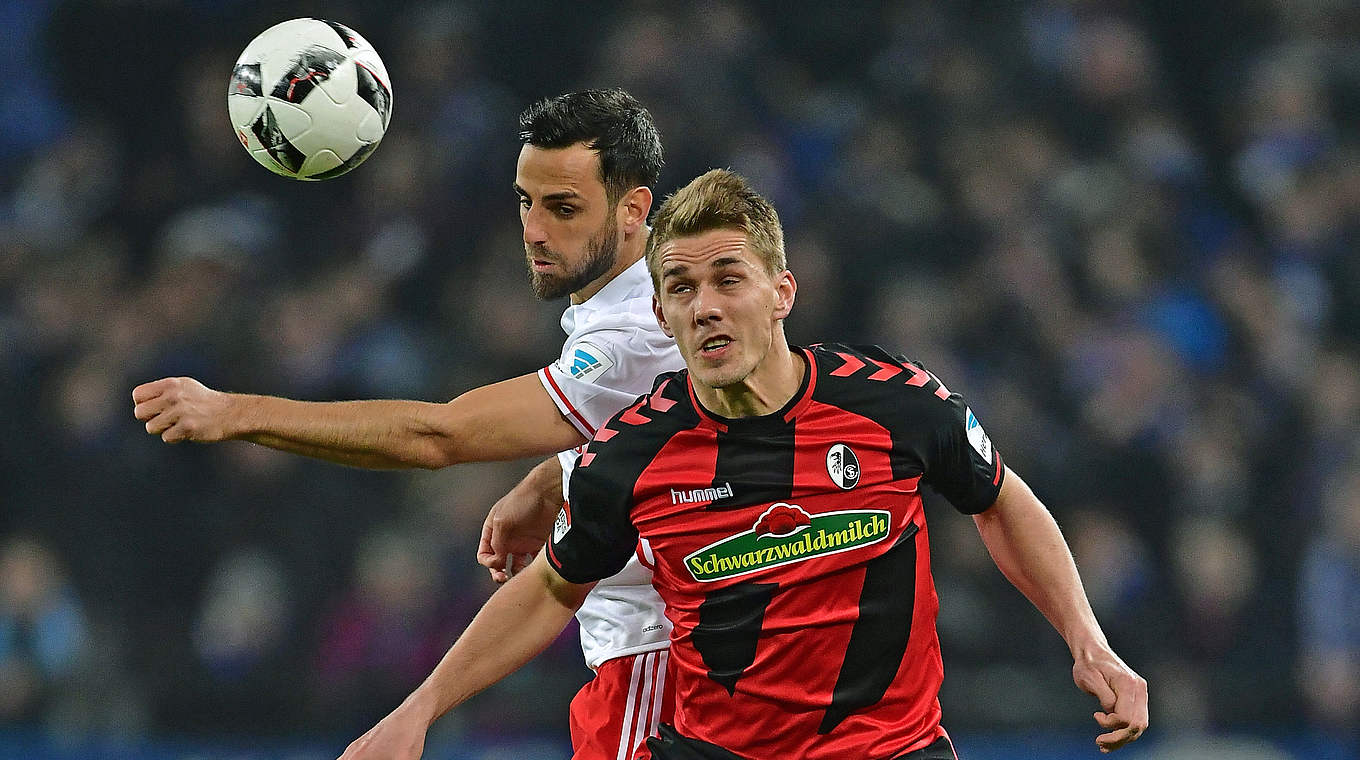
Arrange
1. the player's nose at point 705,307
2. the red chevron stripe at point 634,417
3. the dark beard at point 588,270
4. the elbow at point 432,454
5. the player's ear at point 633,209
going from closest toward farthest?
the player's nose at point 705,307 → the red chevron stripe at point 634,417 → the elbow at point 432,454 → the dark beard at point 588,270 → the player's ear at point 633,209

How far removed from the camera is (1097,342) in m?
8.75

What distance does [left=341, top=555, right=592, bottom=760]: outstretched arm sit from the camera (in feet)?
11.4

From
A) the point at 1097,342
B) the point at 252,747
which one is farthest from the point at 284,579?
the point at 1097,342

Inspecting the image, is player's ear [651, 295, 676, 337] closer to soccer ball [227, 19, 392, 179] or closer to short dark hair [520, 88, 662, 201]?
short dark hair [520, 88, 662, 201]

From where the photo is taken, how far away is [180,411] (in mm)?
3482

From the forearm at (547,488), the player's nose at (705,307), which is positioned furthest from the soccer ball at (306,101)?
the player's nose at (705,307)

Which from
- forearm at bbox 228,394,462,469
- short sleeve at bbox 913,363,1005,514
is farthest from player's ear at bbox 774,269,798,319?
forearm at bbox 228,394,462,469

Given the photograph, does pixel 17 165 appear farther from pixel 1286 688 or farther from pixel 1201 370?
pixel 1286 688

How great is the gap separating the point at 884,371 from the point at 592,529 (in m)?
0.76

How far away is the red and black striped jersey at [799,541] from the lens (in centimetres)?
347

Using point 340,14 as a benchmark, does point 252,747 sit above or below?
below

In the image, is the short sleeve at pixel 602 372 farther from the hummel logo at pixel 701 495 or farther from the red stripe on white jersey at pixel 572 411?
the hummel logo at pixel 701 495

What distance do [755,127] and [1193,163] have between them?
283cm

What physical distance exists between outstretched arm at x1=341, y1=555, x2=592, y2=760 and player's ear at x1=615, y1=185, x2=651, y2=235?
41.7 inches
